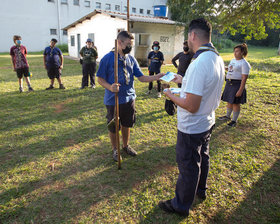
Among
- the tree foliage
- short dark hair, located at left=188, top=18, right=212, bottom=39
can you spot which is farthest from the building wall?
short dark hair, located at left=188, top=18, right=212, bottom=39

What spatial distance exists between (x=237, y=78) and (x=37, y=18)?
30330mm

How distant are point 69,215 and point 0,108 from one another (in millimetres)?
4990

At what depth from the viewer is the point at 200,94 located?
183 centimetres

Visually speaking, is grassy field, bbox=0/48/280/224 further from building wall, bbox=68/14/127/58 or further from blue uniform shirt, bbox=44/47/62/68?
building wall, bbox=68/14/127/58

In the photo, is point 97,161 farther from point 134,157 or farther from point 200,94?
point 200,94

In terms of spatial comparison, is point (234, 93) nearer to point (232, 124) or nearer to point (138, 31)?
point (232, 124)

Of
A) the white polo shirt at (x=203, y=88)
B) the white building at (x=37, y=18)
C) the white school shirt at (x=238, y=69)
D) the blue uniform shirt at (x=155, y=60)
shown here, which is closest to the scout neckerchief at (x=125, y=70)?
the white polo shirt at (x=203, y=88)

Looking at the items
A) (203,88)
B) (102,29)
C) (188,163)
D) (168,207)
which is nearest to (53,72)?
(168,207)

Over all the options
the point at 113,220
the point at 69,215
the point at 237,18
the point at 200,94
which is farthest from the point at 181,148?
the point at 237,18

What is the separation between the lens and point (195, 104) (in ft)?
6.15

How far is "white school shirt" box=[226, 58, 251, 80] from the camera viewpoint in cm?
435

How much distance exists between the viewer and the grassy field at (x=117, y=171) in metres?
2.50

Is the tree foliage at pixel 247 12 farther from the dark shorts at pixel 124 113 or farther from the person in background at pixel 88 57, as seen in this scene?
the dark shorts at pixel 124 113

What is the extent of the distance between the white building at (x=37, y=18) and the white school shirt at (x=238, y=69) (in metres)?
29.5
